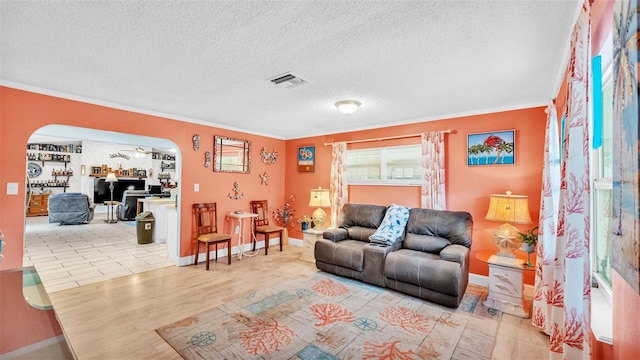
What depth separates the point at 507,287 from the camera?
2.94 meters

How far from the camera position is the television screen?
9.89 meters

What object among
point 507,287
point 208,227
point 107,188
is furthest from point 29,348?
point 107,188

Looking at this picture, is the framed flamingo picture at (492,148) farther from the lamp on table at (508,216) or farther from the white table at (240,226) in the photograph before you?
the white table at (240,226)

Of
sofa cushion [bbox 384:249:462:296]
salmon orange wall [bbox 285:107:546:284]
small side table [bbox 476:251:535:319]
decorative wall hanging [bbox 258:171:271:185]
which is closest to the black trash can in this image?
decorative wall hanging [bbox 258:171:271:185]

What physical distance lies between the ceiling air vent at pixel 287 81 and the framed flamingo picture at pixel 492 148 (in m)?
2.59

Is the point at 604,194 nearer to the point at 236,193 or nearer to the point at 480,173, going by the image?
the point at 480,173

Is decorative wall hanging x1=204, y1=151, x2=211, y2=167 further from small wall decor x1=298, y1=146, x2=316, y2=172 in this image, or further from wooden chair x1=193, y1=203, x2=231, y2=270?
small wall decor x1=298, y1=146, x2=316, y2=172

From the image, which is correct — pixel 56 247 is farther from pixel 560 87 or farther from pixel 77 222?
pixel 560 87

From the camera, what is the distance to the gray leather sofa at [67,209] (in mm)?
7535

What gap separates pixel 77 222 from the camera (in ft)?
25.4

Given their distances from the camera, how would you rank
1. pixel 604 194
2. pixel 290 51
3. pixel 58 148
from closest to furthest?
pixel 604 194 → pixel 290 51 → pixel 58 148

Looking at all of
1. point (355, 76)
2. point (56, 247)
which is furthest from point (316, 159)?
point (56, 247)

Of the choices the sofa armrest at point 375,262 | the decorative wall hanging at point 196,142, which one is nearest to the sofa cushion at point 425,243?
the sofa armrest at point 375,262

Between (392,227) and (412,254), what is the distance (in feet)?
1.72
